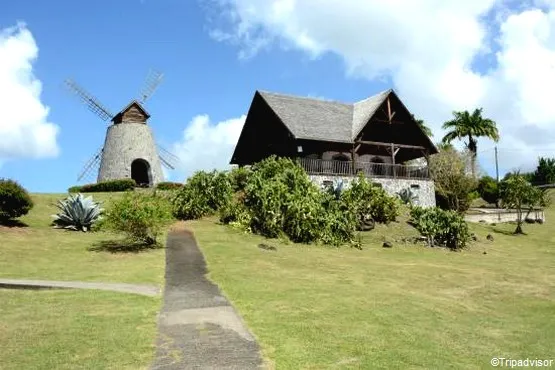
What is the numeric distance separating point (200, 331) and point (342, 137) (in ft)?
98.2

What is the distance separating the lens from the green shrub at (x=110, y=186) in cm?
3978

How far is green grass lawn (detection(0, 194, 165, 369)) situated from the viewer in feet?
25.7

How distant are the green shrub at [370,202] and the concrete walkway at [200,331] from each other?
14.9m

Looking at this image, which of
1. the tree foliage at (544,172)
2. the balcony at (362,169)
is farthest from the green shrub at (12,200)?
the tree foliage at (544,172)

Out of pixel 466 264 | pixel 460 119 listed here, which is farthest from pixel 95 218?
pixel 460 119

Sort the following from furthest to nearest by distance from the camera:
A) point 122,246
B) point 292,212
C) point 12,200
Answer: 1. point 292,212
2. point 12,200
3. point 122,246

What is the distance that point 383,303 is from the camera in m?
12.3

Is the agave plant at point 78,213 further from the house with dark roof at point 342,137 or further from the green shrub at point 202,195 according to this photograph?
the house with dark roof at point 342,137

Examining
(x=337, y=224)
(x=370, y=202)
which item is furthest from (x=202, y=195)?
(x=370, y=202)

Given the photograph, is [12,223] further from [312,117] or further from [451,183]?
[451,183]

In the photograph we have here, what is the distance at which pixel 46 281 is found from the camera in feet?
45.1

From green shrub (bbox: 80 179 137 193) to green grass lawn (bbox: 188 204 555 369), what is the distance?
696 inches

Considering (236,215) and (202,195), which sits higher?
(202,195)

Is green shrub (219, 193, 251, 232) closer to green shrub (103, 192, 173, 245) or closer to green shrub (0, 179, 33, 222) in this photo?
green shrub (103, 192, 173, 245)
